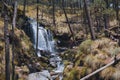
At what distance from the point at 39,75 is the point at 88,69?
8.57 metres

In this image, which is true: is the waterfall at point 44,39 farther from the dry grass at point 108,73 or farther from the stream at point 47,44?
the dry grass at point 108,73

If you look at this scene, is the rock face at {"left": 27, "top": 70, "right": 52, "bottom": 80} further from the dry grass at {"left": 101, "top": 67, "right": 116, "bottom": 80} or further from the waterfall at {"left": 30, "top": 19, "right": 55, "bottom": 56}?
the waterfall at {"left": 30, "top": 19, "right": 55, "bottom": 56}

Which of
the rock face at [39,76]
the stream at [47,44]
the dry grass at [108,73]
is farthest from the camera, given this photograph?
the stream at [47,44]

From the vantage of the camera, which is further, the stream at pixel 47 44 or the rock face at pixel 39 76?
the stream at pixel 47 44

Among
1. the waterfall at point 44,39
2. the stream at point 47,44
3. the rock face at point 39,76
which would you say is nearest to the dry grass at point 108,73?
the rock face at point 39,76

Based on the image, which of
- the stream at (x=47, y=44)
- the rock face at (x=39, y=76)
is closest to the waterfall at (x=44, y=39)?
the stream at (x=47, y=44)

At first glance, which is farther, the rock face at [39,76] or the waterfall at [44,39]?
the waterfall at [44,39]

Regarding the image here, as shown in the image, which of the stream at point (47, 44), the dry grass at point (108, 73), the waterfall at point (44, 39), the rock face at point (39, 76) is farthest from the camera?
the waterfall at point (44, 39)

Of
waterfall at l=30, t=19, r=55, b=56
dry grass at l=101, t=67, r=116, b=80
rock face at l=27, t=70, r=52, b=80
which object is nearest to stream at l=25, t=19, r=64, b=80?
waterfall at l=30, t=19, r=55, b=56

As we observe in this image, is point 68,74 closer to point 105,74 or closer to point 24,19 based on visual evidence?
point 105,74

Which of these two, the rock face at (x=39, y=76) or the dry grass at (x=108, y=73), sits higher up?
the dry grass at (x=108, y=73)

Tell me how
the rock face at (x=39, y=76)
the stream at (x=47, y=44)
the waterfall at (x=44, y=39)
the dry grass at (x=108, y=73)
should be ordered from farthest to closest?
the waterfall at (x=44, y=39), the stream at (x=47, y=44), the rock face at (x=39, y=76), the dry grass at (x=108, y=73)

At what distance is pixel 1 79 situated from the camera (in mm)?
17500

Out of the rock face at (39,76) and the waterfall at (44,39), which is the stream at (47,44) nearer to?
the waterfall at (44,39)
